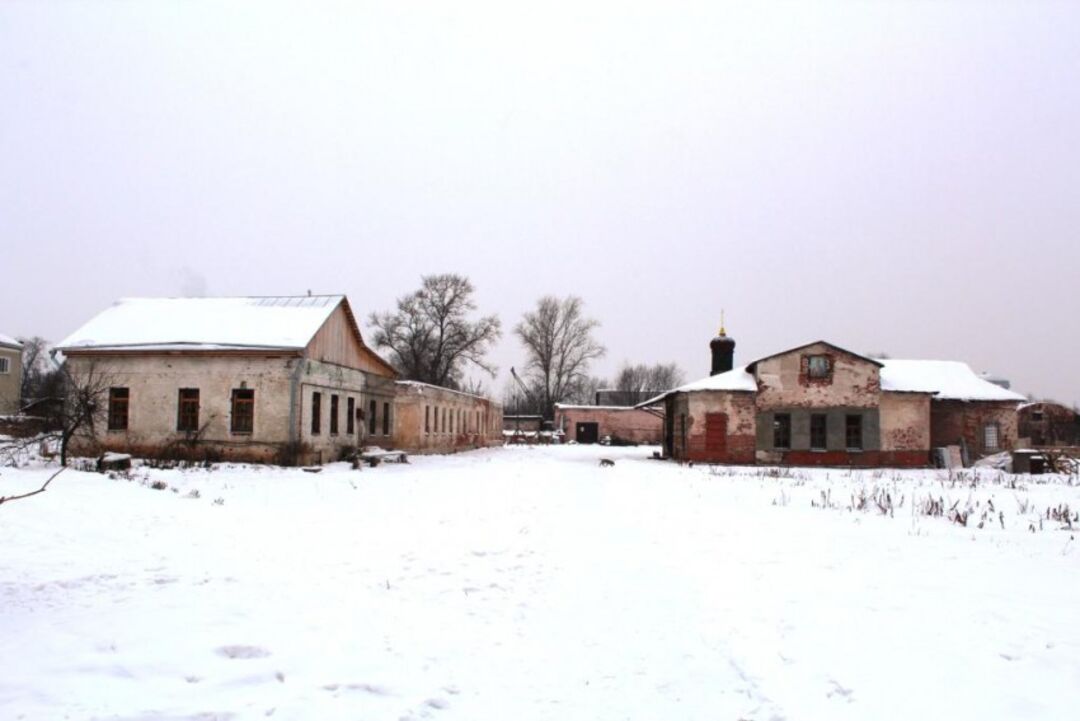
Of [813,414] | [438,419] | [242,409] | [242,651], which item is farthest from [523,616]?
[438,419]

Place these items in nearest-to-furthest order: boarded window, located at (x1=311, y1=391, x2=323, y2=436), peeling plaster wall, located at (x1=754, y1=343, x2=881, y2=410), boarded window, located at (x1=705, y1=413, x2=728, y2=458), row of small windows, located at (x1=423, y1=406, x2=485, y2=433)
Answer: boarded window, located at (x1=311, y1=391, x2=323, y2=436)
peeling plaster wall, located at (x1=754, y1=343, x2=881, y2=410)
boarded window, located at (x1=705, y1=413, x2=728, y2=458)
row of small windows, located at (x1=423, y1=406, x2=485, y2=433)

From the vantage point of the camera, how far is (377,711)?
12.5ft

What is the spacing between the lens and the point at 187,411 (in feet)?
74.6

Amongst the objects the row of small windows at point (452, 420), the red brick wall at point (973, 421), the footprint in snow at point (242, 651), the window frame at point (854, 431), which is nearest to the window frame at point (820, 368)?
the window frame at point (854, 431)

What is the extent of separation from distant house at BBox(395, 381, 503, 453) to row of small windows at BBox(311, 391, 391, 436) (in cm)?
90

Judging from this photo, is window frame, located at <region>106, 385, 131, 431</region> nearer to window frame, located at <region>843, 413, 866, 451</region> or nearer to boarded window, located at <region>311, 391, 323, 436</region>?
boarded window, located at <region>311, 391, 323, 436</region>

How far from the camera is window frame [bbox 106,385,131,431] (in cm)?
2291

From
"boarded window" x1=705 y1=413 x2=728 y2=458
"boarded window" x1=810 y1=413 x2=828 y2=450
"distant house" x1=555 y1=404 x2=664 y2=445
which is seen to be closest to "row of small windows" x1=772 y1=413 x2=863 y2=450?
"boarded window" x1=810 y1=413 x2=828 y2=450

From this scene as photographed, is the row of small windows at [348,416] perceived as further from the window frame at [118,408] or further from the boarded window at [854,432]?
the boarded window at [854,432]

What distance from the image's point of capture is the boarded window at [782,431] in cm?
2936

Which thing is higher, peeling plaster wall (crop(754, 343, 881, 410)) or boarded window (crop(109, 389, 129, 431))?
peeling plaster wall (crop(754, 343, 881, 410))

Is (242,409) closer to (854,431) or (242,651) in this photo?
(242,651)

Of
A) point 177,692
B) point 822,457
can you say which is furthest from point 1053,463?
point 177,692

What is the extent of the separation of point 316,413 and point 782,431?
17971 mm
